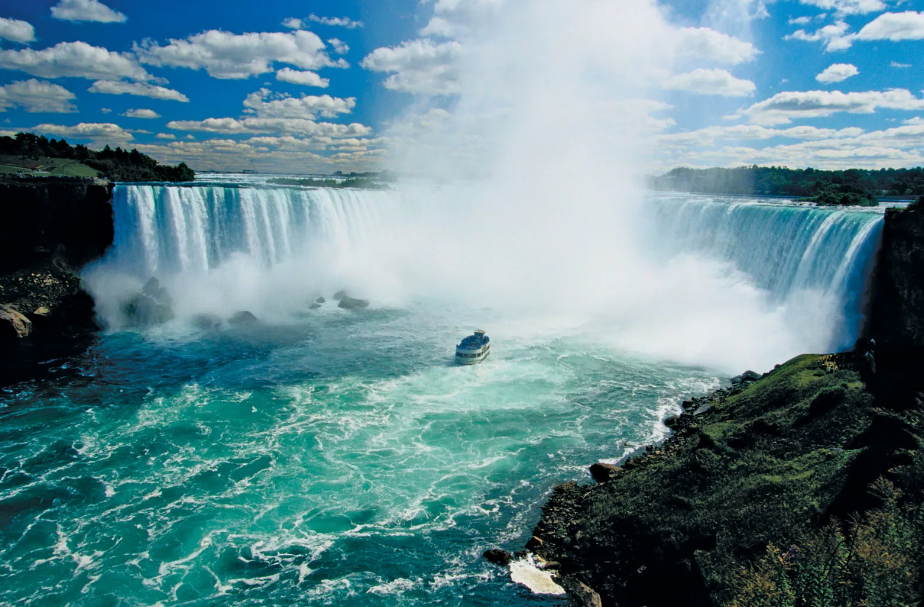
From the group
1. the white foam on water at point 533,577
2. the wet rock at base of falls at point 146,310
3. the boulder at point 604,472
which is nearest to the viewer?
the white foam on water at point 533,577

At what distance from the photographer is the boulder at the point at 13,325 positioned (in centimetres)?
2712

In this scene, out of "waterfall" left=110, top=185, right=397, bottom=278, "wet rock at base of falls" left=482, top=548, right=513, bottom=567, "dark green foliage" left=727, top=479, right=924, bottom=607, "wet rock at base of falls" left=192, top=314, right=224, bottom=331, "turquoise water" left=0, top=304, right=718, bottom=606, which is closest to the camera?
"dark green foliage" left=727, top=479, right=924, bottom=607

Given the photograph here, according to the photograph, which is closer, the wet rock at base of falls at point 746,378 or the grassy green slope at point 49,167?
the wet rock at base of falls at point 746,378

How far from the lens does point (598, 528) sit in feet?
40.5

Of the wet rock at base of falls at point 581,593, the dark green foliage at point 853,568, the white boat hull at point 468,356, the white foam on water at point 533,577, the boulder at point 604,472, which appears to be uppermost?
the dark green foliage at point 853,568

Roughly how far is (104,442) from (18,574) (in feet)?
20.0

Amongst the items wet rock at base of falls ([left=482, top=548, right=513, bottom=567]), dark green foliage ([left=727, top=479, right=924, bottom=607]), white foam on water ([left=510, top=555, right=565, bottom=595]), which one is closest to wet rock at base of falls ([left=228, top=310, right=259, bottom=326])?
wet rock at base of falls ([left=482, top=548, right=513, bottom=567])

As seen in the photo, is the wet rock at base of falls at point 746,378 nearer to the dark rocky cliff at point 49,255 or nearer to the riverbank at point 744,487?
the riverbank at point 744,487

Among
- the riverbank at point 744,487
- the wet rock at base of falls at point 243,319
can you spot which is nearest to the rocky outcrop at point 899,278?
the riverbank at point 744,487

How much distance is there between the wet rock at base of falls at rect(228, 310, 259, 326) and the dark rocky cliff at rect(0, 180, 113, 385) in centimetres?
709

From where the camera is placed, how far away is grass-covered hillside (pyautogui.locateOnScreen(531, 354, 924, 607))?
736 centimetres

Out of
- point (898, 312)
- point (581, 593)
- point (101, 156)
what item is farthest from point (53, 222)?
point (898, 312)

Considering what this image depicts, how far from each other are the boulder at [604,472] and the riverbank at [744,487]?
2.0 inches

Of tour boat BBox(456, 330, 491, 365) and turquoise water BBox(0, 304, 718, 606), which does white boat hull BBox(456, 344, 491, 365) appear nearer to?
tour boat BBox(456, 330, 491, 365)
